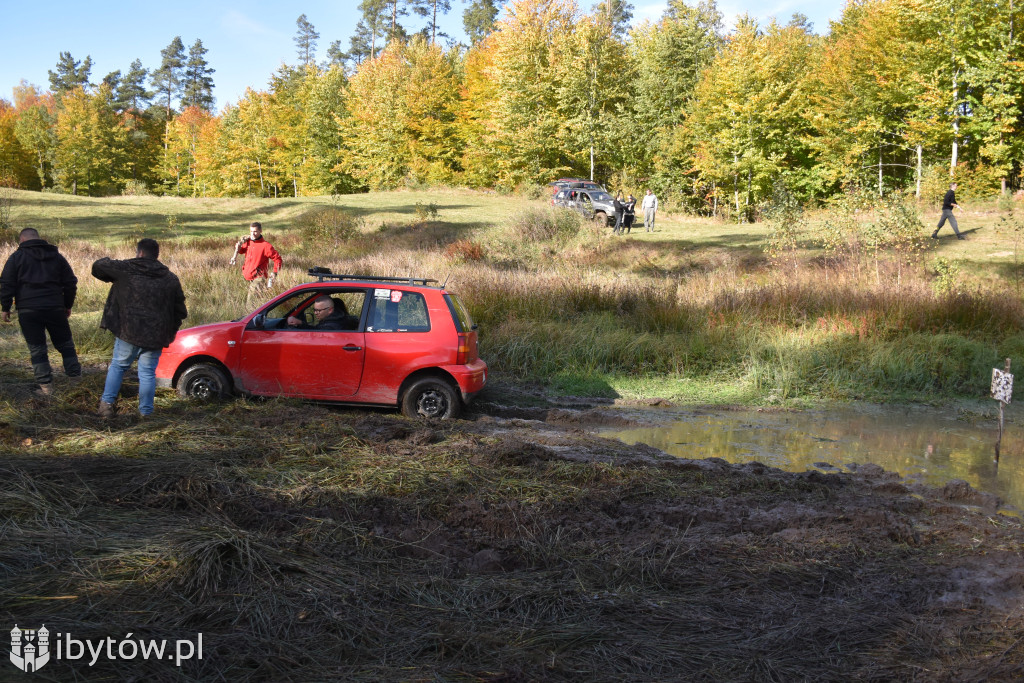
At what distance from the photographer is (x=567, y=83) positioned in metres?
50.0

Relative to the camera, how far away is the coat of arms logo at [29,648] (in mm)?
3322

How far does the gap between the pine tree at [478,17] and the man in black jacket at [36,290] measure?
239ft

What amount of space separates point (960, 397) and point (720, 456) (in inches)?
216

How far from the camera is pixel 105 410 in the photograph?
25.1 feet

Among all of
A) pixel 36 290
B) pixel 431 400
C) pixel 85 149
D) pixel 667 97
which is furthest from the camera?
pixel 85 149

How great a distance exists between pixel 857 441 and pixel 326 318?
6.34 metres

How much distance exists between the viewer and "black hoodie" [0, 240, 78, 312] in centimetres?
926

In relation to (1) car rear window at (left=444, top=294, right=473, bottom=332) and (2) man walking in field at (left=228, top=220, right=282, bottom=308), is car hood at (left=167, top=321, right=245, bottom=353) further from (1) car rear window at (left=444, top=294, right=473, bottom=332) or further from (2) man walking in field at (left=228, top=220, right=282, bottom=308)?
(2) man walking in field at (left=228, top=220, right=282, bottom=308)

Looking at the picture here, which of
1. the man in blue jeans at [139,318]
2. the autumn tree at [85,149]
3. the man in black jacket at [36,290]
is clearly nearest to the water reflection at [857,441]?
the man in blue jeans at [139,318]

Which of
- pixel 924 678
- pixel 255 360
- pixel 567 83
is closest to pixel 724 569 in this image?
pixel 924 678

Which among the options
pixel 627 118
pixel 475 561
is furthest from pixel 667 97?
pixel 475 561

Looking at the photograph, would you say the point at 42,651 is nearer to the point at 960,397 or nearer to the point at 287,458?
the point at 287,458

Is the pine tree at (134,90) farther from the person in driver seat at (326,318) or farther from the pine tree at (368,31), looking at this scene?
the person in driver seat at (326,318)

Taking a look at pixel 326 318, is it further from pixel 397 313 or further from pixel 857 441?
pixel 857 441
